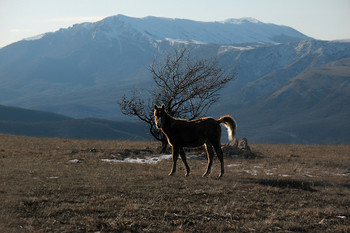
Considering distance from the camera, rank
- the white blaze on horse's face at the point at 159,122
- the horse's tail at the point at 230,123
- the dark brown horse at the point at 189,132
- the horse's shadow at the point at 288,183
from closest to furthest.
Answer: the horse's shadow at the point at 288,183 < the white blaze on horse's face at the point at 159,122 < the dark brown horse at the point at 189,132 < the horse's tail at the point at 230,123

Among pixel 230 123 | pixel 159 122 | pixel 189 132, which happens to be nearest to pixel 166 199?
pixel 159 122

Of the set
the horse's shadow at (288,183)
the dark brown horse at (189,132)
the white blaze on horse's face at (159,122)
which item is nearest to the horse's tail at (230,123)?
the dark brown horse at (189,132)

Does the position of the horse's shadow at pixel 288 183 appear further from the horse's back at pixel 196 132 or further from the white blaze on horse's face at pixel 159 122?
the white blaze on horse's face at pixel 159 122

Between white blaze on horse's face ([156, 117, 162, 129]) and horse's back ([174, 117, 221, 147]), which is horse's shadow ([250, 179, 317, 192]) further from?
white blaze on horse's face ([156, 117, 162, 129])

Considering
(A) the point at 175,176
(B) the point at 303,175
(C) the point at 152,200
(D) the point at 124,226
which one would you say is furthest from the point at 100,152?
(D) the point at 124,226

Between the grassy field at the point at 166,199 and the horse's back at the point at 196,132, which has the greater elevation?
the horse's back at the point at 196,132

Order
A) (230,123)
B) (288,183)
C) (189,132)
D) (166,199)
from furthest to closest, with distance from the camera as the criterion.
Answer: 1. (230,123)
2. (189,132)
3. (288,183)
4. (166,199)

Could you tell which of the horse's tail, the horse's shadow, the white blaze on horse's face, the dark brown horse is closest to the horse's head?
the white blaze on horse's face

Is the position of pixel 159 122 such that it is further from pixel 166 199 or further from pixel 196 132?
pixel 166 199

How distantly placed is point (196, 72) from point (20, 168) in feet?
52.8

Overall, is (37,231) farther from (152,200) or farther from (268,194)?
(268,194)

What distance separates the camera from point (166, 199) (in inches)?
537

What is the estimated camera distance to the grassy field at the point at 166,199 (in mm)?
11031

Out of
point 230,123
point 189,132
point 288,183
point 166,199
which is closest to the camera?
point 166,199
